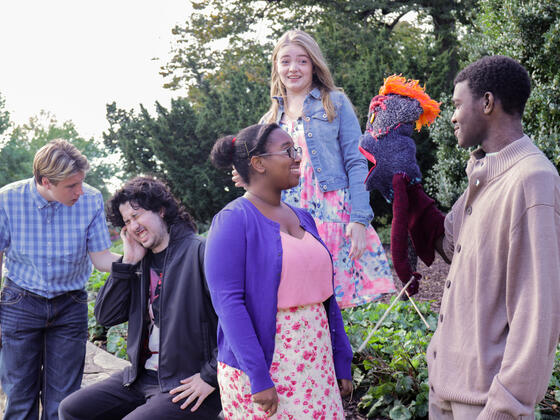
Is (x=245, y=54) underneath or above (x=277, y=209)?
above

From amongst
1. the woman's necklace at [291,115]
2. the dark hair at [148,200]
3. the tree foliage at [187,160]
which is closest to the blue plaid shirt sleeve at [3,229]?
the dark hair at [148,200]

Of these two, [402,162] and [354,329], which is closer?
[402,162]

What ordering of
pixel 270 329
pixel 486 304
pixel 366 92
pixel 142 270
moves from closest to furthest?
pixel 486 304
pixel 270 329
pixel 142 270
pixel 366 92

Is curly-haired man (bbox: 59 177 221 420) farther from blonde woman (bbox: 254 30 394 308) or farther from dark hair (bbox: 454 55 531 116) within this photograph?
dark hair (bbox: 454 55 531 116)

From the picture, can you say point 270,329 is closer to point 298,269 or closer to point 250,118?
point 298,269

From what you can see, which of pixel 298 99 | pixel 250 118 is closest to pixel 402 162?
pixel 298 99

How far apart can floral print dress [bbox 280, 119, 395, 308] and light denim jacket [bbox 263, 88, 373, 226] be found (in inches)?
1.9

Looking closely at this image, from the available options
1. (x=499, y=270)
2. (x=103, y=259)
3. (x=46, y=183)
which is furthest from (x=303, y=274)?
(x=46, y=183)

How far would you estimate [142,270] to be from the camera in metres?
3.28

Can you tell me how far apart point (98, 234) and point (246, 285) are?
2018 mm

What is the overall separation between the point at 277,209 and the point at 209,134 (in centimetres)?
891

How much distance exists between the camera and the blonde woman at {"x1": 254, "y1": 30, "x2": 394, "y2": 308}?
3.24 metres

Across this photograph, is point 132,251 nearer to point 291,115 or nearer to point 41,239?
point 41,239

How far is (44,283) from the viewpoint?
378cm
